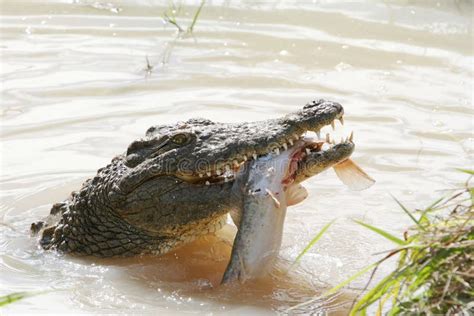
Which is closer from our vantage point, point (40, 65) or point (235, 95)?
point (235, 95)

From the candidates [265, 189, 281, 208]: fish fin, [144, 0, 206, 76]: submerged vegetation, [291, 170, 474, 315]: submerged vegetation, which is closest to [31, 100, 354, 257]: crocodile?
[265, 189, 281, 208]: fish fin

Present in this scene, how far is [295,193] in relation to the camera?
16.8 feet

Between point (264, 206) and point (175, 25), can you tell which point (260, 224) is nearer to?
point (264, 206)

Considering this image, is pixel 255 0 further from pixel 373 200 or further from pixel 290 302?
pixel 290 302

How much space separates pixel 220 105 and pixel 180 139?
8.81 ft

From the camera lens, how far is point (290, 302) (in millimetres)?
5105

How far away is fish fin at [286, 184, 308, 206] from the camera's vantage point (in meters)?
5.11

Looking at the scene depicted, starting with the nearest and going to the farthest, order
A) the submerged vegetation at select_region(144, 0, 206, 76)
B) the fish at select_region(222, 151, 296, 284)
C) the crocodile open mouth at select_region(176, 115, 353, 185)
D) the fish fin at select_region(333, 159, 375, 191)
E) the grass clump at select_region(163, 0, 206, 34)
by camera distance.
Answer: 1. the fish at select_region(222, 151, 296, 284)
2. the crocodile open mouth at select_region(176, 115, 353, 185)
3. the fish fin at select_region(333, 159, 375, 191)
4. the submerged vegetation at select_region(144, 0, 206, 76)
5. the grass clump at select_region(163, 0, 206, 34)

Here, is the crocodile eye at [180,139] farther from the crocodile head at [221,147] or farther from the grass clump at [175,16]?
the grass clump at [175,16]

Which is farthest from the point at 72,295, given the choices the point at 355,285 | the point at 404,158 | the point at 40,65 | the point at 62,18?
the point at 62,18

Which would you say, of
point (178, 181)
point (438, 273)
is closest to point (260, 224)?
point (178, 181)

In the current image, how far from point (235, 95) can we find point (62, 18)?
8.81 ft

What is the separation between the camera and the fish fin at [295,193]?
5109 millimetres

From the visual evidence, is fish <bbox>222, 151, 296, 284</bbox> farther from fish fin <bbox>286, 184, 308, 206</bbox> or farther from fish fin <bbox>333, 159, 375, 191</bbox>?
fish fin <bbox>333, 159, 375, 191</bbox>
